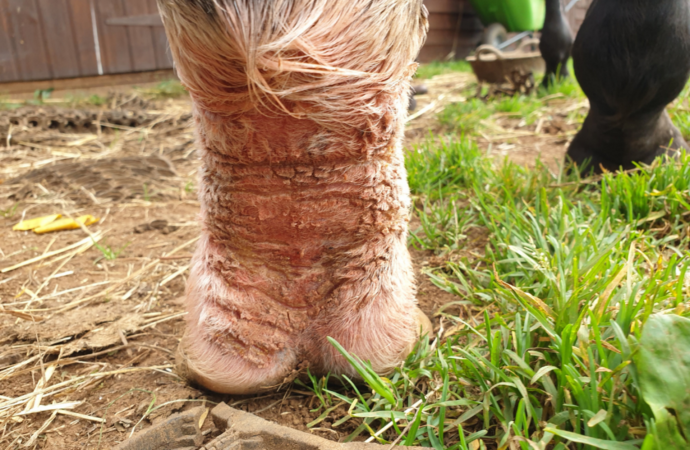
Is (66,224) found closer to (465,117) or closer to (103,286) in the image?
(103,286)

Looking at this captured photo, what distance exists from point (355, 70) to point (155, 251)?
129cm

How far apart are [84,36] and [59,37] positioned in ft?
0.79

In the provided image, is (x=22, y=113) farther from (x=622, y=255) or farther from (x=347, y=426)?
(x=622, y=255)

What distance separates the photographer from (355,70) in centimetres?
80

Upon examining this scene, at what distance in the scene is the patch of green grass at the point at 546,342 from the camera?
72 centimetres

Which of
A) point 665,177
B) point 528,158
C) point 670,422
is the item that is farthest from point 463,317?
point 528,158

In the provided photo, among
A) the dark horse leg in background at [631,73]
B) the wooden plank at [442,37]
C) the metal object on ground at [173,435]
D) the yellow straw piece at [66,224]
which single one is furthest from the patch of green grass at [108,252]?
the wooden plank at [442,37]

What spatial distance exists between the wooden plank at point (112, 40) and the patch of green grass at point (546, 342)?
5069 mm

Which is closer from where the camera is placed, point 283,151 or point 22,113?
point 283,151

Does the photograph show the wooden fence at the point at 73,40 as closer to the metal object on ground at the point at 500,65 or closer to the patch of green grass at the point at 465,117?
the metal object on ground at the point at 500,65

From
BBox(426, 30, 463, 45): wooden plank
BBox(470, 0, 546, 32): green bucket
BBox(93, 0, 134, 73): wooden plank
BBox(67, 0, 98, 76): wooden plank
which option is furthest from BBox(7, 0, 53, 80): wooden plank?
BBox(470, 0, 546, 32): green bucket

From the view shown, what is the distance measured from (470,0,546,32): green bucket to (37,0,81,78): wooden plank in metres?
5.09

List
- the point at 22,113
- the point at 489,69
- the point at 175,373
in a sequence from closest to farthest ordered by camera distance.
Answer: the point at 175,373 < the point at 22,113 < the point at 489,69

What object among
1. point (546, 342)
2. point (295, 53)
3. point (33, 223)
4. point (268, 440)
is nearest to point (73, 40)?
point (33, 223)
